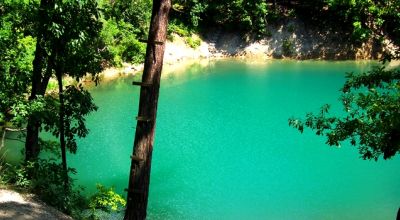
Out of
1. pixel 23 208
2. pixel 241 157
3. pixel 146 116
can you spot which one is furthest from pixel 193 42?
pixel 146 116

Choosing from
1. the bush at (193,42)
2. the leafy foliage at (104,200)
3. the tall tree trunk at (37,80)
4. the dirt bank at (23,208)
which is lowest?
the leafy foliage at (104,200)

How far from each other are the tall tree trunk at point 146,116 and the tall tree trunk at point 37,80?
3.30 meters

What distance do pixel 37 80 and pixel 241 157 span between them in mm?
7705

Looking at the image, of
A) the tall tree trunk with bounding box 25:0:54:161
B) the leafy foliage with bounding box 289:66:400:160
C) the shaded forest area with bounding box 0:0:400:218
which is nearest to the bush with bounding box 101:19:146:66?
the shaded forest area with bounding box 0:0:400:218

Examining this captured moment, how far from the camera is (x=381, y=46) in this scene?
86.4 ft

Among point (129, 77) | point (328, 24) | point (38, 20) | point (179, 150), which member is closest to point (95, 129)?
point (179, 150)

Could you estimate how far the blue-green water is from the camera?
37.1ft

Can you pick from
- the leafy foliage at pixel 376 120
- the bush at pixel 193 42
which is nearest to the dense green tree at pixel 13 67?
the leafy foliage at pixel 376 120

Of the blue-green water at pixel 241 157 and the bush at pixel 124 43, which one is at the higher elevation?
the bush at pixel 124 43

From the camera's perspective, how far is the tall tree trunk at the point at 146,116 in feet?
16.2

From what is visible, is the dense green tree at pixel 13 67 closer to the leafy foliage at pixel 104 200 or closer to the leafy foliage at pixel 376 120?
the leafy foliage at pixel 104 200

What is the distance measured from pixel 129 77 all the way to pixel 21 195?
16.7 meters

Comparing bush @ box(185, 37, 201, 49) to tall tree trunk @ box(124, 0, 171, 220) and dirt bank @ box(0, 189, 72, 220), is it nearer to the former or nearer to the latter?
dirt bank @ box(0, 189, 72, 220)

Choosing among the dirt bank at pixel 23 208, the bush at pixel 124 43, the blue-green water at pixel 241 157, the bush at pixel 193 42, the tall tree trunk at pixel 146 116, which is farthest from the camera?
the bush at pixel 193 42
